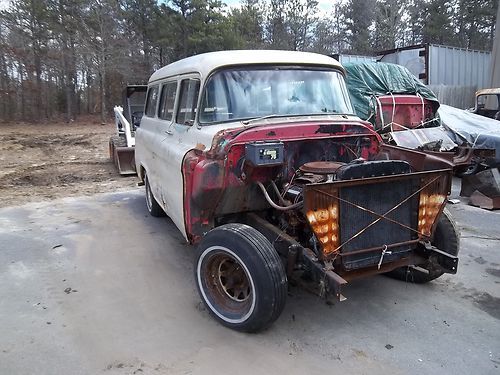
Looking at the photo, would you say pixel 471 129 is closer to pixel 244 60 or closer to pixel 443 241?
pixel 443 241

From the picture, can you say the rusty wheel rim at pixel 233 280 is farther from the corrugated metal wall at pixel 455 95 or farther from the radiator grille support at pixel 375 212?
the corrugated metal wall at pixel 455 95

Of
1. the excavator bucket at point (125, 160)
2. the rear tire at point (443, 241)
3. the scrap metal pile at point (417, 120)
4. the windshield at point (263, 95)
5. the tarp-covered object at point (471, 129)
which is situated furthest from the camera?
the excavator bucket at point (125, 160)

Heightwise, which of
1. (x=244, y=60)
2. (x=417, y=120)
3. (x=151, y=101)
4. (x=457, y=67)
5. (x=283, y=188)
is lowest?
(x=283, y=188)

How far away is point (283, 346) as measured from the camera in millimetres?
3107

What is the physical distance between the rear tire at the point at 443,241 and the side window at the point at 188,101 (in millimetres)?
2636

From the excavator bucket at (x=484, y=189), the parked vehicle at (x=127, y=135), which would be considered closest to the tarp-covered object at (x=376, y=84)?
the excavator bucket at (x=484, y=189)

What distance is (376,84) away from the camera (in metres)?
10.2

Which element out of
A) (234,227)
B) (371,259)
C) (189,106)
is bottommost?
(371,259)

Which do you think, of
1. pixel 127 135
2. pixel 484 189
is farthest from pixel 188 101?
pixel 127 135

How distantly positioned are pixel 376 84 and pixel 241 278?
818 centimetres

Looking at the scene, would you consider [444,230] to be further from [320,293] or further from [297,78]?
[297,78]

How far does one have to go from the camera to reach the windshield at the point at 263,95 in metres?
4.09

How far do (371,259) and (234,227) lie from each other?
112 centimetres

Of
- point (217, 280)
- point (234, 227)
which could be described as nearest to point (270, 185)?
point (234, 227)
